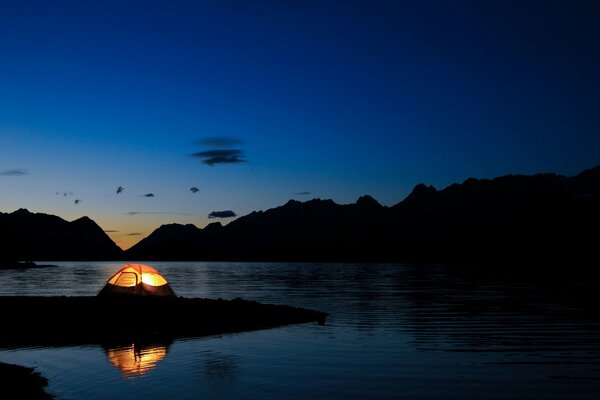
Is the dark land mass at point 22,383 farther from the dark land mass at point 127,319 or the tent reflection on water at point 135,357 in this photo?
the dark land mass at point 127,319

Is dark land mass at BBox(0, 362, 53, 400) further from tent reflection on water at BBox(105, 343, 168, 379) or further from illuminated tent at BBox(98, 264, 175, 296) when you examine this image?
illuminated tent at BBox(98, 264, 175, 296)

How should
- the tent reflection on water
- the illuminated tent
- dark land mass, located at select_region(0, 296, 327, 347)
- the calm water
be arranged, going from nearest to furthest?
the calm water, the tent reflection on water, dark land mass, located at select_region(0, 296, 327, 347), the illuminated tent

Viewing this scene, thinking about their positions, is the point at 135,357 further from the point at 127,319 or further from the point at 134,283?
the point at 134,283

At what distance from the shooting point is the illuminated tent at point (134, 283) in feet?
135

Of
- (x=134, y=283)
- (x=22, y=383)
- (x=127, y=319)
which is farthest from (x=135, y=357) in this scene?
(x=134, y=283)

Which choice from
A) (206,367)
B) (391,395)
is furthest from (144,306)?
(391,395)

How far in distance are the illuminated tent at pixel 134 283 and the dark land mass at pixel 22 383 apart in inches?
784

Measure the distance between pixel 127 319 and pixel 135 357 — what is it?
376 inches

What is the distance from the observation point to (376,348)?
91.6 ft

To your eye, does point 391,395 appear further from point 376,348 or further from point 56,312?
point 56,312

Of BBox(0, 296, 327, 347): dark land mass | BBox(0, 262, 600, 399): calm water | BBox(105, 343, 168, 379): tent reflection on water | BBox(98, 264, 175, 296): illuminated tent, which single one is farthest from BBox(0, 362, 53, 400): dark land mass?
BBox(98, 264, 175, 296): illuminated tent

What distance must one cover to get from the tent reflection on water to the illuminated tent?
13.2 metres

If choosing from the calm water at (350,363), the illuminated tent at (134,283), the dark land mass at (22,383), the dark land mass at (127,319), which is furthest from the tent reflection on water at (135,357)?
the illuminated tent at (134,283)

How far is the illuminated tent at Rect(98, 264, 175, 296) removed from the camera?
41.0 m
